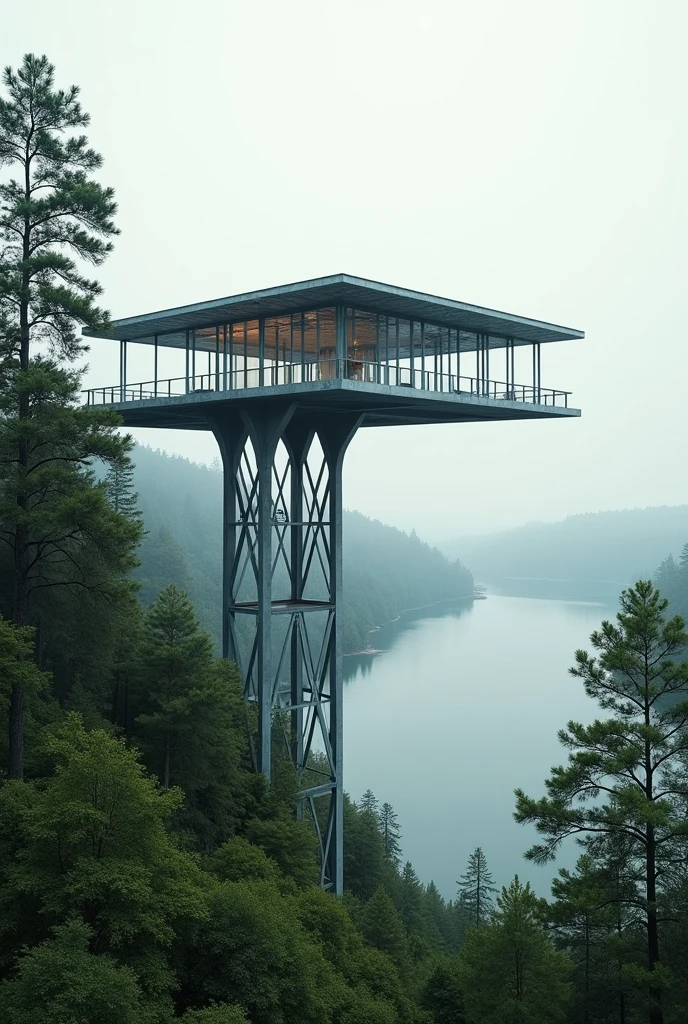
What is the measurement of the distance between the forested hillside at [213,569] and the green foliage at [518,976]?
192 feet

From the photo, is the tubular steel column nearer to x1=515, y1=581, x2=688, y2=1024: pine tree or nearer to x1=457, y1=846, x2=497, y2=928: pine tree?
x1=515, y1=581, x2=688, y2=1024: pine tree

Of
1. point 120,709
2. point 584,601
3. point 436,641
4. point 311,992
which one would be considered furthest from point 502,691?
point 584,601

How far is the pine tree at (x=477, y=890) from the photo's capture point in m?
39.4

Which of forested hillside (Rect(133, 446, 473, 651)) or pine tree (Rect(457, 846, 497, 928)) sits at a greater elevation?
forested hillside (Rect(133, 446, 473, 651))

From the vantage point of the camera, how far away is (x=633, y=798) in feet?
46.8

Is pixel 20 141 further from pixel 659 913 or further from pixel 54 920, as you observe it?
pixel 659 913

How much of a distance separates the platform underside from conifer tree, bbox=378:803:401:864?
24.7 meters

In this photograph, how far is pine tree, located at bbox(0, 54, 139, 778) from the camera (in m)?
15.9

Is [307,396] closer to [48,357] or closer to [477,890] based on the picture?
[48,357]

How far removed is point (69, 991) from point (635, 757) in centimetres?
875

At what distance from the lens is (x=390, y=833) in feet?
150

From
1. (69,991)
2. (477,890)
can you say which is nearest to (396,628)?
(477,890)

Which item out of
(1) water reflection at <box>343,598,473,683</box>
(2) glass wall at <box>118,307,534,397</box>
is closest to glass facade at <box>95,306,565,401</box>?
(2) glass wall at <box>118,307,534,397</box>

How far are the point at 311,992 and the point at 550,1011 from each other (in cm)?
457
